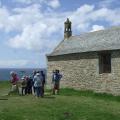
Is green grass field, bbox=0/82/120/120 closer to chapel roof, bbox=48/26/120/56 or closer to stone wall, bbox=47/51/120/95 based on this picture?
stone wall, bbox=47/51/120/95

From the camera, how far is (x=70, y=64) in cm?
3462

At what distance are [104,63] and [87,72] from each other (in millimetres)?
1823

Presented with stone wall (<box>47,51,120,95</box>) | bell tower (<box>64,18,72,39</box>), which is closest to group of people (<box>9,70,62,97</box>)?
stone wall (<box>47,51,120,95</box>)

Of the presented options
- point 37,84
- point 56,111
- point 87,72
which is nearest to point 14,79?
point 37,84

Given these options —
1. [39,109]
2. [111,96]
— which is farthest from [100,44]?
[39,109]

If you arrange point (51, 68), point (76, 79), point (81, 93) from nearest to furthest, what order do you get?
point (81, 93) → point (76, 79) → point (51, 68)

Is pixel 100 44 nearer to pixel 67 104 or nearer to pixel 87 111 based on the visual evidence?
pixel 67 104

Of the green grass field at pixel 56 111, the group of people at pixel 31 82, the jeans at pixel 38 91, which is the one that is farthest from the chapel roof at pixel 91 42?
the green grass field at pixel 56 111

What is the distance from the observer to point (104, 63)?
30.8 meters

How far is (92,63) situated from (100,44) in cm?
203

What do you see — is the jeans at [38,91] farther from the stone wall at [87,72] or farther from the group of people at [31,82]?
the stone wall at [87,72]

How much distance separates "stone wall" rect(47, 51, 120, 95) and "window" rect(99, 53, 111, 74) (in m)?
0.29

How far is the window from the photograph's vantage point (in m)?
30.4

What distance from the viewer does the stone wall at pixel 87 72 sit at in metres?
28.9
